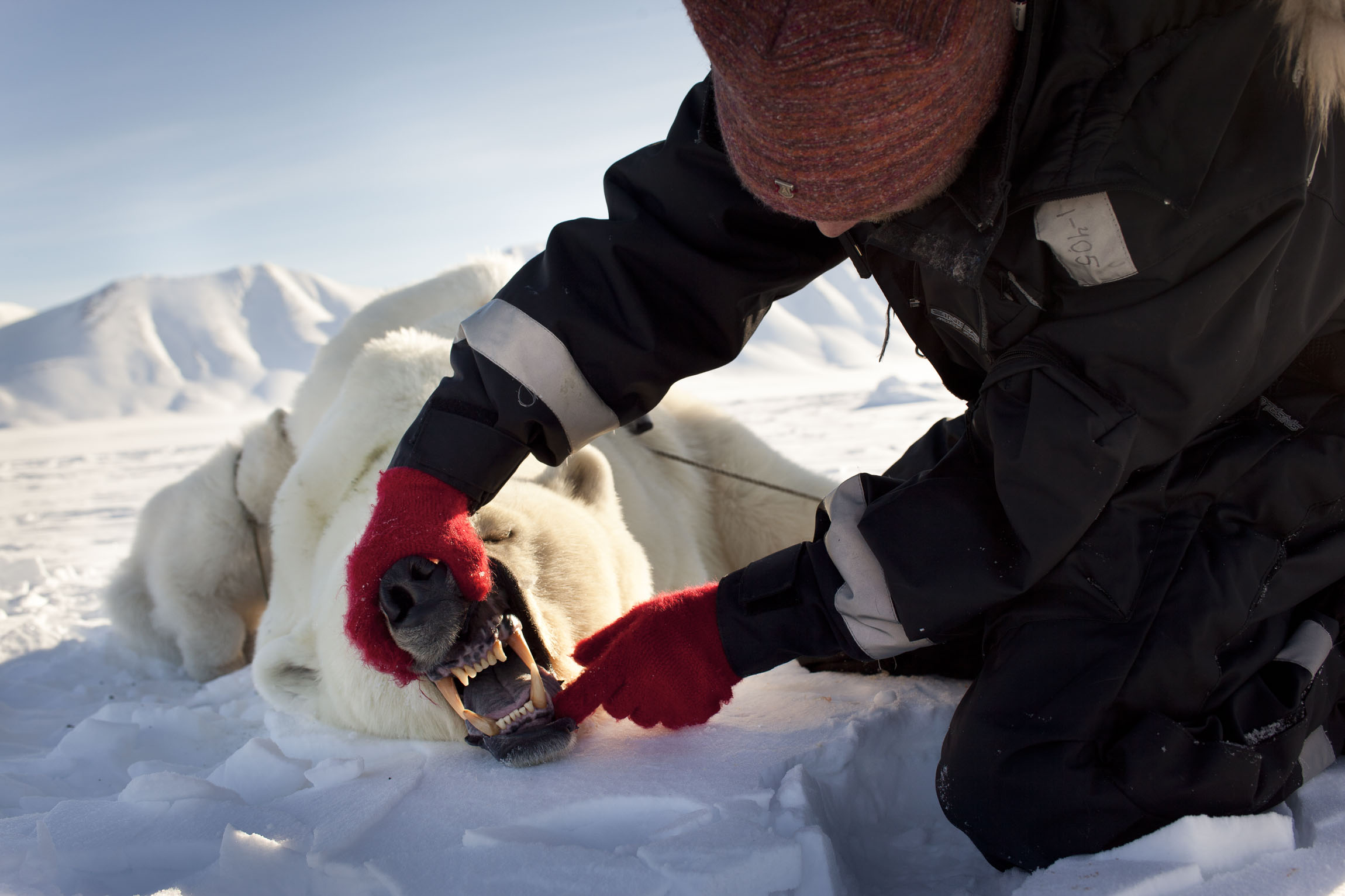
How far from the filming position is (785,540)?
10.1 ft

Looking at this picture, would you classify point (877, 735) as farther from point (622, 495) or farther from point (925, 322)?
point (622, 495)

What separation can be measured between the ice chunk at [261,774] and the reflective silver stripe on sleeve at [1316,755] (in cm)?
159

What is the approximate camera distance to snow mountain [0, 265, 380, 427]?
21.5 m

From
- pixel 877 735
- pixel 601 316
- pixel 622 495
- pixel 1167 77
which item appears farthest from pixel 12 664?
pixel 1167 77

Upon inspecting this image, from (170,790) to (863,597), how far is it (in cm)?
114

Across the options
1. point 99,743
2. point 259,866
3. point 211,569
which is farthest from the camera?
point 211,569

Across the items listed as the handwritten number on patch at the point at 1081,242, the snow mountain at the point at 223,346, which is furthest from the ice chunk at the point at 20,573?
the snow mountain at the point at 223,346

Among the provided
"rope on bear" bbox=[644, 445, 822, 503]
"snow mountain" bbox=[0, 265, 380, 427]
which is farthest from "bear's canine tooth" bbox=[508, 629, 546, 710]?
"snow mountain" bbox=[0, 265, 380, 427]

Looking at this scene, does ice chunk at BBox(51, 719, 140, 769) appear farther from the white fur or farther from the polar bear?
the white fur

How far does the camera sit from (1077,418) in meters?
1.16

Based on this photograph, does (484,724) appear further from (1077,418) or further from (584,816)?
(1077,418)

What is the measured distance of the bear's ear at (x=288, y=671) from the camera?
1943mm

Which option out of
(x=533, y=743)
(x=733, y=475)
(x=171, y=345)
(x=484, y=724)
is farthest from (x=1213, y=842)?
(x=171, y=345)

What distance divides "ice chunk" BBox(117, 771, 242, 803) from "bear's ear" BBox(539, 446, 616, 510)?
3.12 ft
